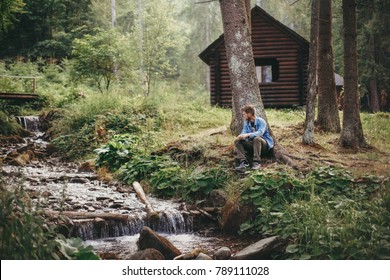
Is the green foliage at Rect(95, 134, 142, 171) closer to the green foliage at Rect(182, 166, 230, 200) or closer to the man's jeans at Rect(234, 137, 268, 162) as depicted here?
the green foliage at Rect(182, 166, 230, 200)

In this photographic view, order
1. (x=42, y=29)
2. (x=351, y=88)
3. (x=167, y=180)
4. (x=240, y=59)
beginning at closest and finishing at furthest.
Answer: (x=167, y=180)
(x=240, y=59)
(x=351, y=88)
(x=42, y=29)

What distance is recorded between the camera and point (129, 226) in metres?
6.69

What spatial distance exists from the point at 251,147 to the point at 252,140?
0.16 m

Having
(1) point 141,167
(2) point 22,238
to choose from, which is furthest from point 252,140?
(2) point 22,238

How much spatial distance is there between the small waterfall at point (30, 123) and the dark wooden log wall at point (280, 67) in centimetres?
873

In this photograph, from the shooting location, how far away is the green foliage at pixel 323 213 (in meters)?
4.75

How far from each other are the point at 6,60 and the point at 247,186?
1545cm

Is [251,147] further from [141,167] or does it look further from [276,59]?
[276,59]

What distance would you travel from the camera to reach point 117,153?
10797mm

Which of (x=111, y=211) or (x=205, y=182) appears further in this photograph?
(x=205, y=182)

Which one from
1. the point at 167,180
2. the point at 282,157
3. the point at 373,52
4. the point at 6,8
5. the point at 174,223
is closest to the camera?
the point at 174,223

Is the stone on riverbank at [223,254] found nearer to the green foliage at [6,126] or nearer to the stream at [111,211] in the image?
the stream at [111,211]

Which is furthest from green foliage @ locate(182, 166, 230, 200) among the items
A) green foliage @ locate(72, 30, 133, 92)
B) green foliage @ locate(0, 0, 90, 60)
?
green foliage @ locate(72, 30, 133, 92)

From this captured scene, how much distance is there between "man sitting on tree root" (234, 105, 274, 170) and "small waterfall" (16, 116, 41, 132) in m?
12.2
